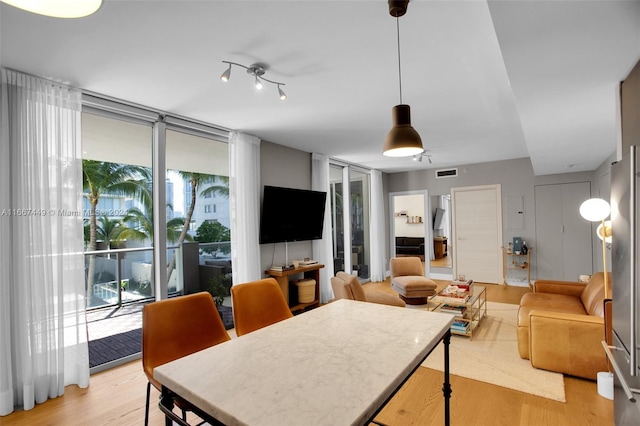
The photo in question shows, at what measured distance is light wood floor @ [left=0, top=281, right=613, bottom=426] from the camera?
2.21 m

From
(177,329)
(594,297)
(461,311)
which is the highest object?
(177,329)

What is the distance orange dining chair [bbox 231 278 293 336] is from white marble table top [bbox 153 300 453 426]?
551 mm

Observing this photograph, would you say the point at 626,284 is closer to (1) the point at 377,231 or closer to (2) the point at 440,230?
(1) the point at 377,231

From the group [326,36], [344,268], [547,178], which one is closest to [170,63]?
[326,36]

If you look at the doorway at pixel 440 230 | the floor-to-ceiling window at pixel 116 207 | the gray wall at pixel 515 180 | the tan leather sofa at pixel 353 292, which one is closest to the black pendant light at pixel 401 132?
the tan leather sofa at pixel 353 292

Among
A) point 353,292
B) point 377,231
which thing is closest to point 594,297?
point 353,292

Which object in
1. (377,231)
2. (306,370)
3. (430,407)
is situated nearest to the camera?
(306,370)

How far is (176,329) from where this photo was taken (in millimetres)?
1881

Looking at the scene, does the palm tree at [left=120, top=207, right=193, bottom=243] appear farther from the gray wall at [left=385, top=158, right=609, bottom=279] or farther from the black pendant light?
the gray wall at [left=385, top=158, right=609, bottom=279]

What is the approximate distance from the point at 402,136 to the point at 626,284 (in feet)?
4.18

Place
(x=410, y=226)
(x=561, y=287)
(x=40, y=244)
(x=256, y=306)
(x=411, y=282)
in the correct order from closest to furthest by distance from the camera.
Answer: (x=256, y=306) → (x=40, y=244) → (x=561, y=287) → (x=411, y=282) → (x=410, y=226)

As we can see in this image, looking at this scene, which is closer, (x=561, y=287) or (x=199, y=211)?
(x=199, y=211)

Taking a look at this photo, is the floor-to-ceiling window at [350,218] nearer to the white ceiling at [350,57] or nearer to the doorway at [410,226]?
the doorway at [410,226]

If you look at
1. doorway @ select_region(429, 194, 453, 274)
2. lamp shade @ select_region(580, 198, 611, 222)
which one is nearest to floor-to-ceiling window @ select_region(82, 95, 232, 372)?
lamp shade @ select_region(580, 198, 611, 222)
